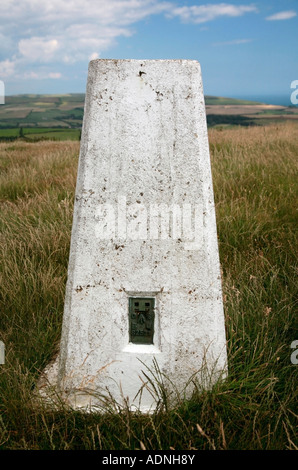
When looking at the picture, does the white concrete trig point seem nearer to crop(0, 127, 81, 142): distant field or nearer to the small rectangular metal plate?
the small rectangular metal plate

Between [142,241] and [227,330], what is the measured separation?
2.53ft

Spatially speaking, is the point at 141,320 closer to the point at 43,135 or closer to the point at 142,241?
the point at 142,241

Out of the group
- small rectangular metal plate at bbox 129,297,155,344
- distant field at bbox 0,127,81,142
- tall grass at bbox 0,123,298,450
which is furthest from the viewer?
distant field at bbox 0,127,81,142

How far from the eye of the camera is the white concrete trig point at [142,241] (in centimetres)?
143

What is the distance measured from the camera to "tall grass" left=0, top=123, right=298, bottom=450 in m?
1.41

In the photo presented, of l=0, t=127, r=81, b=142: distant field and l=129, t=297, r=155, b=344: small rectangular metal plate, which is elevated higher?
l=0, t=127, r=81, b=142: distant field

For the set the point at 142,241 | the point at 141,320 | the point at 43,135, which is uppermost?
the point at 43,135

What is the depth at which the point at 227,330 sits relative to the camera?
1.92 metres

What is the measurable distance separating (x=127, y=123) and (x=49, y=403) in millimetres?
1180

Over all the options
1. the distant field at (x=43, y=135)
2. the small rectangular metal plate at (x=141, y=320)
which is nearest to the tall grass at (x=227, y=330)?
the small rectangular metal plate at (x=141, y=320)

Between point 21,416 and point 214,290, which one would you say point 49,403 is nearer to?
point 21,416

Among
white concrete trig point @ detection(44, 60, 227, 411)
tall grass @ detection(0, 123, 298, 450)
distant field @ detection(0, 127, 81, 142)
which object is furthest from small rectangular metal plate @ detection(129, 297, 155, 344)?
distant field @ detection(0, 127, 81, 142)

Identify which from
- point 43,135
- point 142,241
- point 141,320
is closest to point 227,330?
point 141,320
